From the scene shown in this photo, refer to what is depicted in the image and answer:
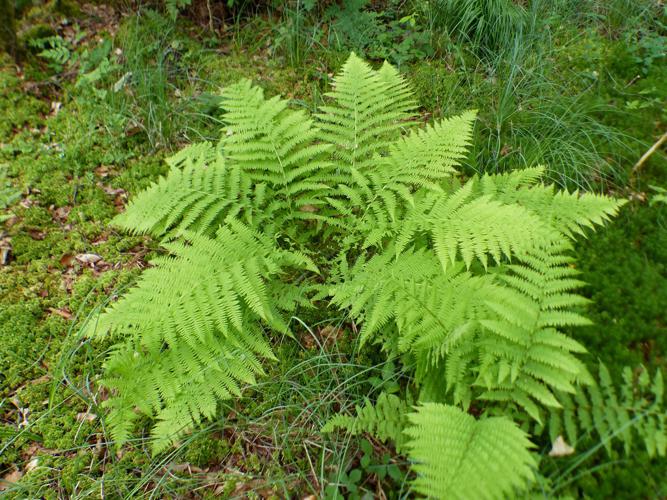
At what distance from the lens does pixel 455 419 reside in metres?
1.96

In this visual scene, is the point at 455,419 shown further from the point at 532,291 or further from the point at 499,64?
the point at 499,64

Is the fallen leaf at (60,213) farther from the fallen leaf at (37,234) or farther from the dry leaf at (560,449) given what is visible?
the dry leaf at (560,449)

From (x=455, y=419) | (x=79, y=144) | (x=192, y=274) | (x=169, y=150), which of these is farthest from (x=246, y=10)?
(x=455, y=419)

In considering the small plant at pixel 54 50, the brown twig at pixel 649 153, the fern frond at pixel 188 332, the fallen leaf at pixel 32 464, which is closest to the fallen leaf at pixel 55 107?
the small plant at pixel 54 50

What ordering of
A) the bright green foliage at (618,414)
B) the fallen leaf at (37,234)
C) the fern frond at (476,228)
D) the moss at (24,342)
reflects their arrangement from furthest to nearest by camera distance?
1. the fallen leaf at (37,234)
2. the moss at (24,342)
3. the fern frond at (476,228)
4. the bright green foliage at (618,414)

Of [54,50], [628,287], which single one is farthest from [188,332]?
[54,50]

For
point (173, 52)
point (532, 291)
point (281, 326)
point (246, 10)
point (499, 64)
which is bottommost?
point (281, 326)

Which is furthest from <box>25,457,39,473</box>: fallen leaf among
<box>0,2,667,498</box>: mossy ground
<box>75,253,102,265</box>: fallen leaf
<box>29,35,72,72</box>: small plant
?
<box>29,35,72,72</box>: small plant

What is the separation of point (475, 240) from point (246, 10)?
4.06m

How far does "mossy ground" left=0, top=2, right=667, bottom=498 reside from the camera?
2.40 metres

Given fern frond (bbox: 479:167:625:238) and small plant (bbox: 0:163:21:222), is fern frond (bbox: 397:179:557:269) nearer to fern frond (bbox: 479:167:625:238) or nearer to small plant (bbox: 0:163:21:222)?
fern frond (bbox: 479:167:625:238)

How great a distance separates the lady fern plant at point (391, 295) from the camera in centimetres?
197

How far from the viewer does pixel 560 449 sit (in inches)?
78.0

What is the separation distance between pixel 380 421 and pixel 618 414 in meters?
1.07
